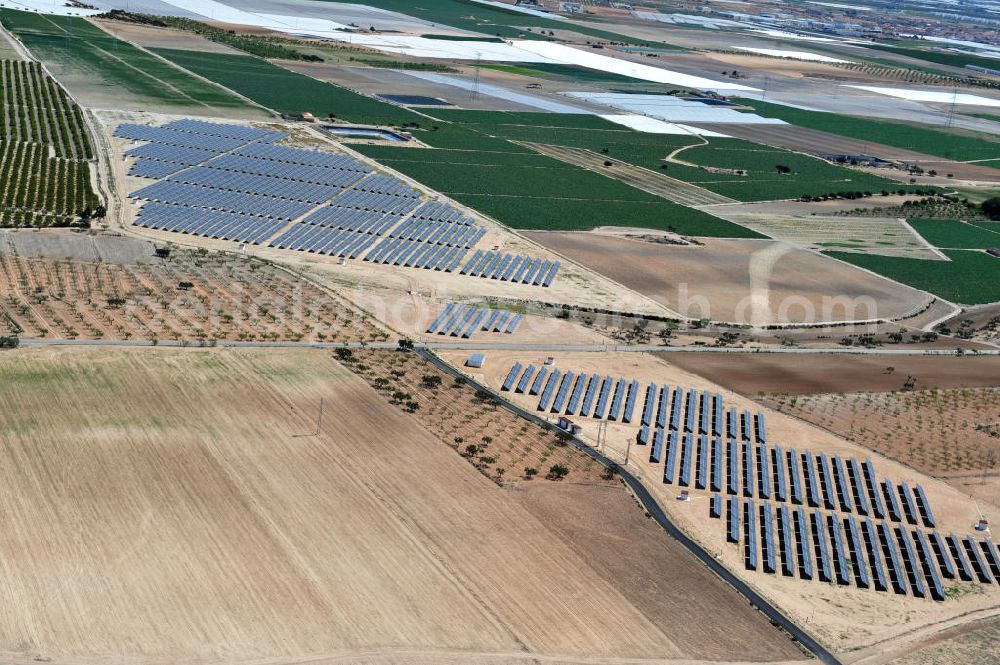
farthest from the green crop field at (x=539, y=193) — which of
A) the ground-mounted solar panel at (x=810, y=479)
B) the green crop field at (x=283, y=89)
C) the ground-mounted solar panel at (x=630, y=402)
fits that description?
the ground-mounted solar panel at (x=810, y=479)

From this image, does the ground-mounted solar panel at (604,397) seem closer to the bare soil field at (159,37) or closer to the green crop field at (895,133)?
the green crop field at (895,133)

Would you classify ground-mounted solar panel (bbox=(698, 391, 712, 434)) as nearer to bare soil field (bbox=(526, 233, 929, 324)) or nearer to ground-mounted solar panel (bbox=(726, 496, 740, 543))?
ground-mounted solar panel (bbox=(726, 496, 740, 543))

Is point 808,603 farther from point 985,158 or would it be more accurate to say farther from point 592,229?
point 985,158

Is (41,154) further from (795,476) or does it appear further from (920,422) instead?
(920,422)

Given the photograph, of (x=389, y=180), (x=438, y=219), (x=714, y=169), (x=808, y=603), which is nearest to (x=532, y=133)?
(x=714, y=169)

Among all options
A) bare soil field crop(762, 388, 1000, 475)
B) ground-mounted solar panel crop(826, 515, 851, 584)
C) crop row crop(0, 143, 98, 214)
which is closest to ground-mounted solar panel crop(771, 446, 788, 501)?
ground-mounted solar panel crop(826, 515, 851, 584)

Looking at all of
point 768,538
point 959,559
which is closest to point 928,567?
point 959,559
